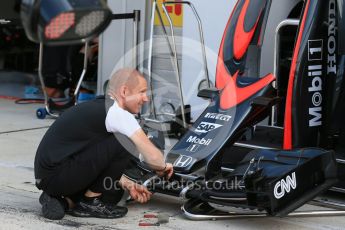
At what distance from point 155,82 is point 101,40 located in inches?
36.1

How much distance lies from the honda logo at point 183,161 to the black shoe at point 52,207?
80 centimetres

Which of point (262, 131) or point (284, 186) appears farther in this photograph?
point (262, 131)

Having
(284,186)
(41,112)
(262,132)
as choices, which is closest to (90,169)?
(284,186)

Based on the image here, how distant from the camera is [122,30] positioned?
28.2 ft

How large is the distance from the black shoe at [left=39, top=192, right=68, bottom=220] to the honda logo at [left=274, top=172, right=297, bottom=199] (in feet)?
4.39

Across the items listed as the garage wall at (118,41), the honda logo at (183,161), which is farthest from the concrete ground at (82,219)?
the garage wall at (118,41)

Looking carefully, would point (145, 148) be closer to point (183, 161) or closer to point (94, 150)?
point (94, 150)

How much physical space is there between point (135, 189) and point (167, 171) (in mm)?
247

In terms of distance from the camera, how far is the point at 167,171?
463 cm

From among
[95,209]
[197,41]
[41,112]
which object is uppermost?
[197,41]

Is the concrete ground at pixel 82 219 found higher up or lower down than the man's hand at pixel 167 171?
lower down

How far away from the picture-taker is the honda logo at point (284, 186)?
4.34 metres

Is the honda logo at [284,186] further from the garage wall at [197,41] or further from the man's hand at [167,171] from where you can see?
the garage wall at [197,41]

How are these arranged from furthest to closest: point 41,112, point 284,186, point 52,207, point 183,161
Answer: point 41,112 < point 183,161 < point 52,207 < point 284,186
